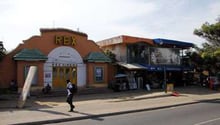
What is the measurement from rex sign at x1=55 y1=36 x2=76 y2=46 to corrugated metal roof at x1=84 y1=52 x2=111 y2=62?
182 cm

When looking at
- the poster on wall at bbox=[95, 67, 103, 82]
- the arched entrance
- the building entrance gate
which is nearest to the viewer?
the arched entrance

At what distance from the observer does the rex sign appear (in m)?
33.0

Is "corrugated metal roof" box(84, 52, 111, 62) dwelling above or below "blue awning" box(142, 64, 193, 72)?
above

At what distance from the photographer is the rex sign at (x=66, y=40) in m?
33.0

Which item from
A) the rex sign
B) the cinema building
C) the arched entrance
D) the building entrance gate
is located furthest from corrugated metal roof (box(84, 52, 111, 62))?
the rex sign

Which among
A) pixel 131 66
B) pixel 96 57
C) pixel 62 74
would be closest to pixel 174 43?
pixel 131 66

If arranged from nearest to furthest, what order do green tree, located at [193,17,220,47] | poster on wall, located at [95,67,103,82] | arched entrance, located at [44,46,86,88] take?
arched entrance, located at [44,46,86,88], poster on wall, located at [95,67,103,82], green tree, located at [193,17,220,47]

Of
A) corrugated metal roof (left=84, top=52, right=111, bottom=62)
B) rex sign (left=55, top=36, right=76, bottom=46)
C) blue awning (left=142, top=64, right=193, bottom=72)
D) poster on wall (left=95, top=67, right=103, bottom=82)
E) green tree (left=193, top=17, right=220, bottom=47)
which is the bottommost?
poster on wall (left=95, top=67, right=103, bottom=82)

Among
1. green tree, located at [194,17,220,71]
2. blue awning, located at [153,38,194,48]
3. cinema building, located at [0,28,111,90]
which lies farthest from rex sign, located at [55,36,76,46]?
green tree, located at [194,17,220,71]

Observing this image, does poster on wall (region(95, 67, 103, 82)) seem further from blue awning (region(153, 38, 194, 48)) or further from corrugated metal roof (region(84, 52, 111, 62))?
blue awning (region(153, 38, 194, 48))

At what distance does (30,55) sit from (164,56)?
15.5 metres

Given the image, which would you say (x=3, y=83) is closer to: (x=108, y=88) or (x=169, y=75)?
(x=108, y=88)

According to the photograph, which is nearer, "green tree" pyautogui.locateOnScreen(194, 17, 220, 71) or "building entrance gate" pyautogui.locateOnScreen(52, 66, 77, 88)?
"building entrance gate" pyautogui.locateOnScreen(52, 66, 77, 88)

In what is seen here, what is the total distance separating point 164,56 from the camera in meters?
40.4
